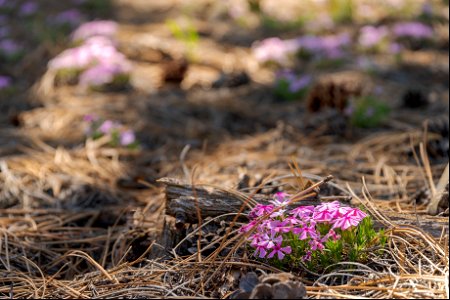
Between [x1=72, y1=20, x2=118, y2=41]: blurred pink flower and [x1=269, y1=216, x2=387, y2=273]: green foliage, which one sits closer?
[x1=269, y1=216, x2=387, y2=273]: green foliage

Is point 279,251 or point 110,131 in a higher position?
point 279,251

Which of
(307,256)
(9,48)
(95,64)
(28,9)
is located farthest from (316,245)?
(28,9)

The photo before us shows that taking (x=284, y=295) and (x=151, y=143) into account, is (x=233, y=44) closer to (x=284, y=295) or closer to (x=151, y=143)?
(x=151, y=143)

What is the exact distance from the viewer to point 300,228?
6.33 feet

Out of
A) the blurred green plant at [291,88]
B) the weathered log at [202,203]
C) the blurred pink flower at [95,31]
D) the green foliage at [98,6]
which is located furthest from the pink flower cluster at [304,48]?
the weathered log at [202,203]

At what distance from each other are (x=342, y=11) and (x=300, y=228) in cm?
588

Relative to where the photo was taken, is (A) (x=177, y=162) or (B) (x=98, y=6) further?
(B) (x=98, y=6)

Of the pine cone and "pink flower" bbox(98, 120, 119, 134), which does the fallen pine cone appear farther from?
the pine cone

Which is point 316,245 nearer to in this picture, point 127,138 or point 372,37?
point 127,138

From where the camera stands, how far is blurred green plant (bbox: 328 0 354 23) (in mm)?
7305

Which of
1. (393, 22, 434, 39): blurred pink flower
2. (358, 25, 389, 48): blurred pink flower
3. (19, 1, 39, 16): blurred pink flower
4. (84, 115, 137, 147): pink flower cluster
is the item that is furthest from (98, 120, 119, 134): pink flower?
(19, 1, 39, 16): blurred pink flower

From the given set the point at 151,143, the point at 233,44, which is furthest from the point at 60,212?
the point at 233,44

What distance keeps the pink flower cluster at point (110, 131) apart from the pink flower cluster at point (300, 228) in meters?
2.27

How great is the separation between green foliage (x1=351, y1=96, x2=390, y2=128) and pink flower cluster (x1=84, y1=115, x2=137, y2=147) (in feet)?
5.34
